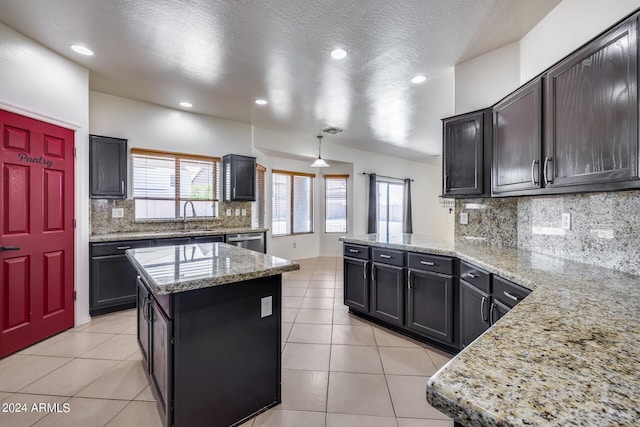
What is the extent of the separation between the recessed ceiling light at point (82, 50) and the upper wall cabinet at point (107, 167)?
3.30 feet

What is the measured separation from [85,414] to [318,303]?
101 inches

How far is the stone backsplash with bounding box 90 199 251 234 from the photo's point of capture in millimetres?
3727

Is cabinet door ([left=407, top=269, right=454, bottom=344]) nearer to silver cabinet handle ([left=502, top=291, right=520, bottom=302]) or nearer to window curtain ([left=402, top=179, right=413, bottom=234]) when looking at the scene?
silver cabinet handle ([left=502, top=291, right=520, bottom=302])

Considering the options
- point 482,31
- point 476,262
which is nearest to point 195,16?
point 482,31

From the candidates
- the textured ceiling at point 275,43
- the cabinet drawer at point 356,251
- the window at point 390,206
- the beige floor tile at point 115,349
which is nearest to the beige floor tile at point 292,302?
the cabinet drawer at point 356,251

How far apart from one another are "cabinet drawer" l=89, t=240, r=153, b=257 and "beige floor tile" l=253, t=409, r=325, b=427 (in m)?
2.68

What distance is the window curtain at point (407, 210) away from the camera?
8.48m

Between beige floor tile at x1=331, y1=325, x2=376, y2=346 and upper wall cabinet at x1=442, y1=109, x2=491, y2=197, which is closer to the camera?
upper wall cabinet at x1=442, y1=109, x2=491, y2=197

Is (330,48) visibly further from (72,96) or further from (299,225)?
(299,225)

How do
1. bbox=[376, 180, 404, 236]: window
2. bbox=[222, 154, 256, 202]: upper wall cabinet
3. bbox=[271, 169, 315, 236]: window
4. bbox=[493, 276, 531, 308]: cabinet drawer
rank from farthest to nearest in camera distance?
bbox=[376, 180, 404, 236]: window
bbox=[271, 169, 315, 236]: window
bbox=[222, 154, 256, 202]: upper wall cabinet
bbox=[493, 276, 531, 308]: cabinet drawer

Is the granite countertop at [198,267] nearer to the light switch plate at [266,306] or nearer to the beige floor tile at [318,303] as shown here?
the light switch plate at [266,306]

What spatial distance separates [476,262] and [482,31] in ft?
6.37

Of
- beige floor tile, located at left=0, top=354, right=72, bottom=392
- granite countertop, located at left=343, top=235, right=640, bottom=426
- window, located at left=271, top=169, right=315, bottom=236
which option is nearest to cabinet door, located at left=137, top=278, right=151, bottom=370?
beige floor tile, located at left=0, top=354, right=72, bottom=392

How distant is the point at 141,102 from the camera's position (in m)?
4.06
